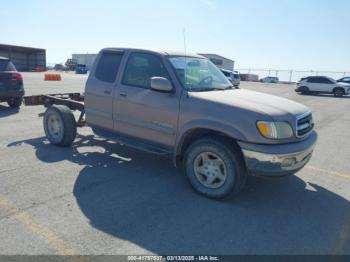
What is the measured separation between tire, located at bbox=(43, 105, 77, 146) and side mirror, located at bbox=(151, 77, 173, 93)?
2.53 metres

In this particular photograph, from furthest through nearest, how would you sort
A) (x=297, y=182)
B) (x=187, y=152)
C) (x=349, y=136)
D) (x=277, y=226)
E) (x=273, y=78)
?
1. (x=273, y=78)
2. (x=349, y=136)
3. (x=297, y=182)
4. (x=187, y=152)
5. (x=277, y=226)

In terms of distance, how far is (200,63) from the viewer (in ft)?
18.5

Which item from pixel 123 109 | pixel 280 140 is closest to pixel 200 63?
pixel 123 109

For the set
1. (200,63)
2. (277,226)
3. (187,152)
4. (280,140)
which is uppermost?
(200,63)

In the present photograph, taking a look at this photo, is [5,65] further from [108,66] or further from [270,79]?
[270,79]

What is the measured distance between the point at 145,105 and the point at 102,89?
1101 millimetres

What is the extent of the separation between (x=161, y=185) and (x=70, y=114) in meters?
2.73

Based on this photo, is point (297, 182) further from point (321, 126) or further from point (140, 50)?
point (321, 126)

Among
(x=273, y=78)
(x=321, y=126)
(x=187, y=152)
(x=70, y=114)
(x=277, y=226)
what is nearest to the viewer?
(x=277, y=226)

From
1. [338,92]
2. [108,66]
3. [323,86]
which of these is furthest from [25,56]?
[108,66]

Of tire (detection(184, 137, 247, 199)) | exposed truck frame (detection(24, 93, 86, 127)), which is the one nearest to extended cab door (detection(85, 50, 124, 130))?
exposed truck frame (detection(24, 93, 86, 127))

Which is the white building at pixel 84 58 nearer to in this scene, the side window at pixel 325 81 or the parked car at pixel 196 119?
the side window at pixel 325 81

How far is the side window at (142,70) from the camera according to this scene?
5.13 meters

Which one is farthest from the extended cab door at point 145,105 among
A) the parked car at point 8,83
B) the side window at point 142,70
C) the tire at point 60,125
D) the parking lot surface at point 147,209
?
the parked car at point 8,83
